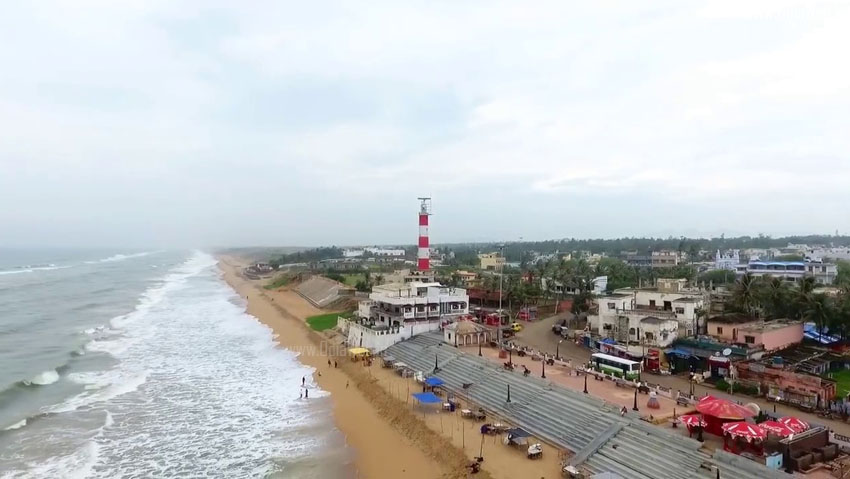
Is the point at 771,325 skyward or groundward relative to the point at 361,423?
skyward

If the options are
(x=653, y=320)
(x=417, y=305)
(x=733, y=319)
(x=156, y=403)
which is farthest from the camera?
(x=417, y=305)

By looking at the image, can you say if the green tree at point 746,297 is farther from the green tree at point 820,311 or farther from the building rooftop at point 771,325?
the green tree at point 820,311

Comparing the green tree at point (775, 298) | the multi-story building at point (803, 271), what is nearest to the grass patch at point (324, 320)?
the green tree at point (775, 298)

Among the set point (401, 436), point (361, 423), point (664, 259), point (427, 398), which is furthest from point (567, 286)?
point (664, 259)

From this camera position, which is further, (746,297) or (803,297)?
(746,297)

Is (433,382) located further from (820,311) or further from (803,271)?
(803,271)

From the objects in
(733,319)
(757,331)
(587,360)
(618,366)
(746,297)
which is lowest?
(587,360)

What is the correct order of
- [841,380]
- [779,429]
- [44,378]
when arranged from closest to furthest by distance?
[779,429] < [841,380] < [44,378]

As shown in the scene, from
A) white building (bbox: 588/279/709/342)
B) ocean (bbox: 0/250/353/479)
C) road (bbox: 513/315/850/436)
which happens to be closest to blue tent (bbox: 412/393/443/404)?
ocean (bbox: 0/250/353/479)
